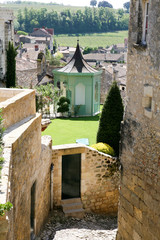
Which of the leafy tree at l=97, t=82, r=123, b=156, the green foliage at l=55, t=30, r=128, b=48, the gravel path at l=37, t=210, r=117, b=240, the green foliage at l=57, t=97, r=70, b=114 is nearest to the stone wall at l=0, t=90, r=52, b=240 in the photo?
the gravel path at l=37, t=210, r=117, b=240

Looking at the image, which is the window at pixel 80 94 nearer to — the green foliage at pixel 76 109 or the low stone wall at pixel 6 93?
the green foliage at pixel 76 109

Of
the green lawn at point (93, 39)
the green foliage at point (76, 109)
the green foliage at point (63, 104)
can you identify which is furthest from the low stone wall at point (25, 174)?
the green lawn at point (93, 39)

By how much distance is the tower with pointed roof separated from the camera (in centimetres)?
3116

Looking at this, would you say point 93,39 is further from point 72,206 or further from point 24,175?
point 24,175

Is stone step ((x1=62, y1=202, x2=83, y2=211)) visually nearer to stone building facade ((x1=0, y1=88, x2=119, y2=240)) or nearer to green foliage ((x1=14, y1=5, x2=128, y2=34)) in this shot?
stone building facade ((x1=0, y1=88, x2=119, y2=240))

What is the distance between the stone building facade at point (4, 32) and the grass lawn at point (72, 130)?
5.62 m

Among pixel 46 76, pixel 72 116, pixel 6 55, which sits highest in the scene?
pixel 6 55

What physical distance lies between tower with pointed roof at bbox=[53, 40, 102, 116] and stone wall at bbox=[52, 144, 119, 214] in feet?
51.0

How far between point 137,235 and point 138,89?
13.6 feet

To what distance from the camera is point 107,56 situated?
101 metres

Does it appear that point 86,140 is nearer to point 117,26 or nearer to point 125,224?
point 125,224

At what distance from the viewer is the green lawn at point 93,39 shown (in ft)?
457

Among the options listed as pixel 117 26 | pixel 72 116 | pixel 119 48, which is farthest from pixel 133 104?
pixel 117 26

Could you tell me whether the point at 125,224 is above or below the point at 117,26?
below
